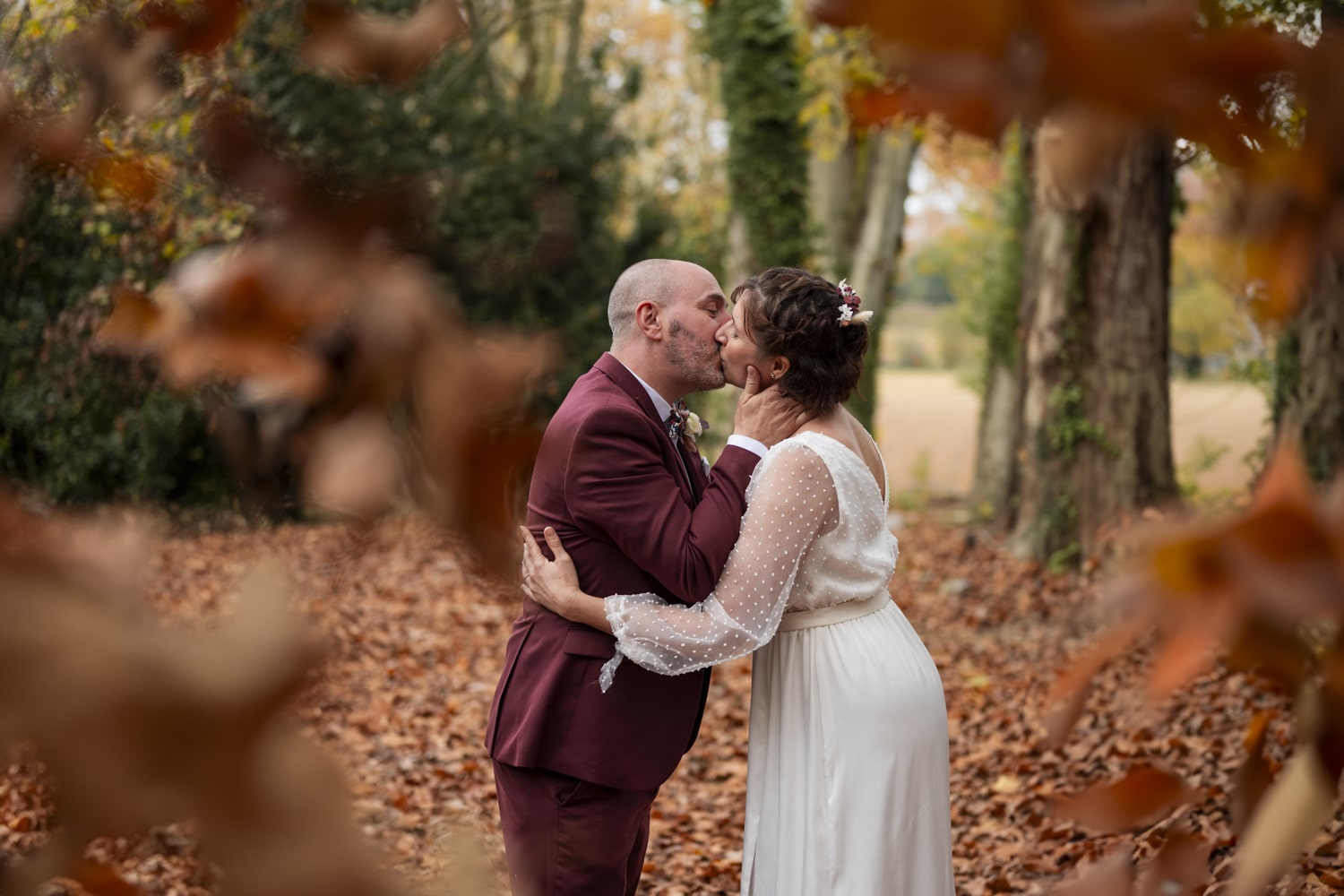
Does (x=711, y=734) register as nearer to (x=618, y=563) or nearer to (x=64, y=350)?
(x=618, y=563)

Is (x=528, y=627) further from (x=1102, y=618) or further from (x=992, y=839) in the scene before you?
(x=992, y=839)

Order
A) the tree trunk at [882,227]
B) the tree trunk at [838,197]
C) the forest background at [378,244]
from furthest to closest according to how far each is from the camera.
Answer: the tree trunk at [838,197]
the tree trunk at [882,227]
the forest background at [378,244]

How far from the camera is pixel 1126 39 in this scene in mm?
455

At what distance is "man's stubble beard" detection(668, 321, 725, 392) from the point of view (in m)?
2.68

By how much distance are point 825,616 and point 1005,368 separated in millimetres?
10940

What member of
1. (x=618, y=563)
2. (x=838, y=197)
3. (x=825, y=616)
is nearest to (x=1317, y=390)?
(x=825, y=616)

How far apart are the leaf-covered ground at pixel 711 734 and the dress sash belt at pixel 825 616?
2.03 ft

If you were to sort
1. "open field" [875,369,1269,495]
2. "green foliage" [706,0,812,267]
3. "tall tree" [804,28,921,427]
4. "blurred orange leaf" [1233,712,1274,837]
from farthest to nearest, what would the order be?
"tall tree" [804,28,921,427] < "green foliage" [706,0,812,267] < "open field" [875,369,1269,495] < "blurred orange leaf" [1233,712,1274,837]

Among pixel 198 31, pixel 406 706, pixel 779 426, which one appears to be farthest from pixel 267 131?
pixel 406 706

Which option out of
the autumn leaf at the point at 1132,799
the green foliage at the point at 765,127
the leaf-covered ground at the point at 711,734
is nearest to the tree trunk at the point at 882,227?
the green foliage at the point at 765,127

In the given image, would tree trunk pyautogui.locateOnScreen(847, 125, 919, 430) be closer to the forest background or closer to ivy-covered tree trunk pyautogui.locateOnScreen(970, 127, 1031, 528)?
ivy-covered tree trunk pyautogui.locateOnScreen(970, 127, 1031, 528)

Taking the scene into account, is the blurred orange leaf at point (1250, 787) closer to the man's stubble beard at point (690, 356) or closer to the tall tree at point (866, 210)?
the man's stubble beard at point (690, 356)

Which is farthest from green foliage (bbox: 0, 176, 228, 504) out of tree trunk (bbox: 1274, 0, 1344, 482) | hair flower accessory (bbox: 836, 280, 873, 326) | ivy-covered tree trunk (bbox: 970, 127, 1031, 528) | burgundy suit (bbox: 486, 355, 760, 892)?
ivy-covered tree trunk (bbox: 970, 127, 1031, 528)

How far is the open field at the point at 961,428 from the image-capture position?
6.90m
